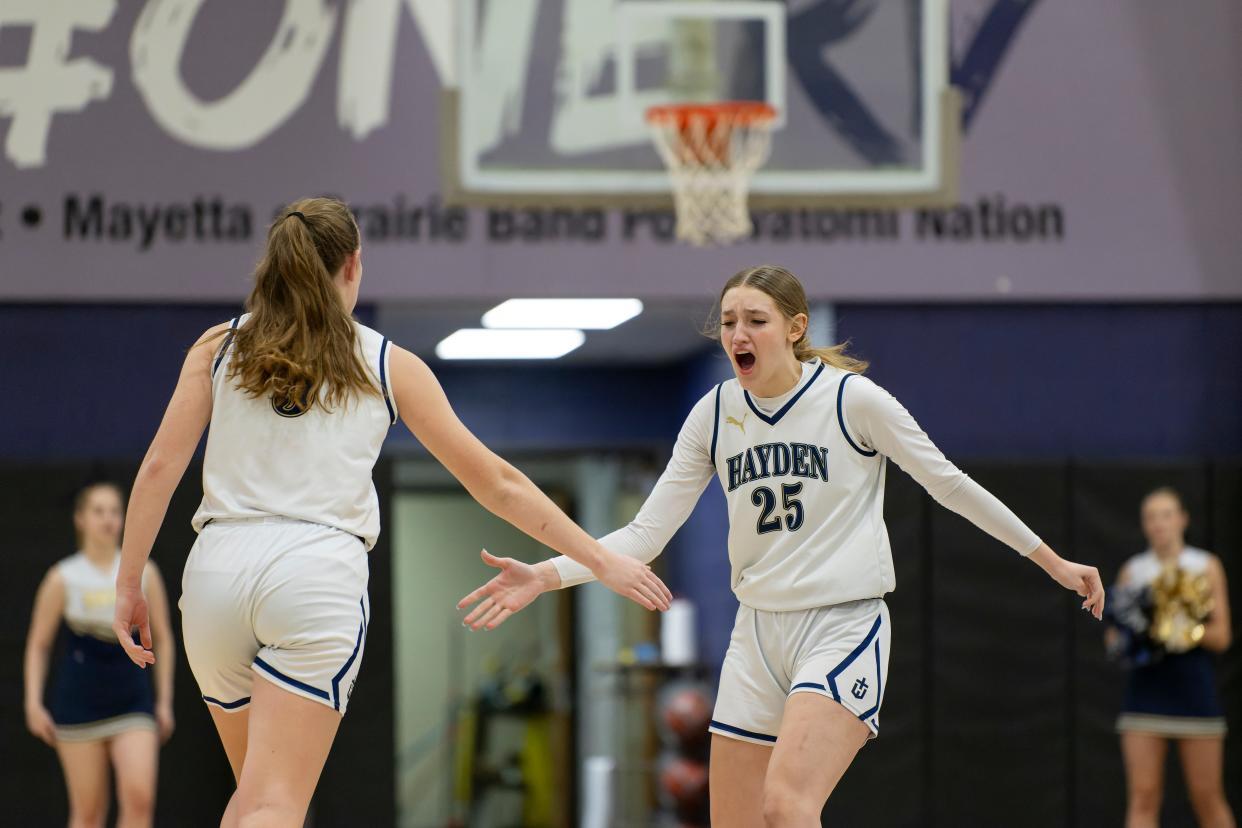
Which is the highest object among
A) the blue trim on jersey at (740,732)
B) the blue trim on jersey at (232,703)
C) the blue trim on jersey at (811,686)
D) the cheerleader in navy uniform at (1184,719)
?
the blue trim on jersey at (232,703)

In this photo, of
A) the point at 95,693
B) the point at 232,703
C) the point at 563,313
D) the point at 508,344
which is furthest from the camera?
the point at 508,344

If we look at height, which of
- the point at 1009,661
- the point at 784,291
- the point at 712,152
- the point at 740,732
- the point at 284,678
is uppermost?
the point at 712,152

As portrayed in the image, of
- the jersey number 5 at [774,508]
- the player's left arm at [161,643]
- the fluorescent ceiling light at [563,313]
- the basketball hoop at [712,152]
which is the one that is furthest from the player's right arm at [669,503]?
the fluorescent ceiling light at [563,313]

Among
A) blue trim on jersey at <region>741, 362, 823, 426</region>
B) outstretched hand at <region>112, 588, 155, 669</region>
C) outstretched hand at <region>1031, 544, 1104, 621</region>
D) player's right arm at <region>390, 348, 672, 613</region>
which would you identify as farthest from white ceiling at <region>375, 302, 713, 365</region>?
outstretched hand at <region>112, 588, 155, 669</region>

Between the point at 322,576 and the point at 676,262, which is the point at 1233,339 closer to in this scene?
the point at 676,262

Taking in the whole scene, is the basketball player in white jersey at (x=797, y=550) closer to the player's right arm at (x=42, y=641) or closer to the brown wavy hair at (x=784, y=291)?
the brown wavy hair at (x=784, y=291)

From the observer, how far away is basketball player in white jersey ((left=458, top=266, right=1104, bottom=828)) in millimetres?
4461

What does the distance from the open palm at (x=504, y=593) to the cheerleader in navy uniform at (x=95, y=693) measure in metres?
4.38

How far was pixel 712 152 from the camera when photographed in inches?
380

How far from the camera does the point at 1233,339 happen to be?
10.9 metres

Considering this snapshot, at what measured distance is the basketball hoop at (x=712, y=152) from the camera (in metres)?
9.48

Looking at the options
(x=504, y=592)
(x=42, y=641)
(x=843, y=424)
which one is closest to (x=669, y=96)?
(x=42, y=641)

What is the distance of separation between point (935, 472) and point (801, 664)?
2.26 feet

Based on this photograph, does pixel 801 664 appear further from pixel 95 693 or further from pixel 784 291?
pixel 95 693
